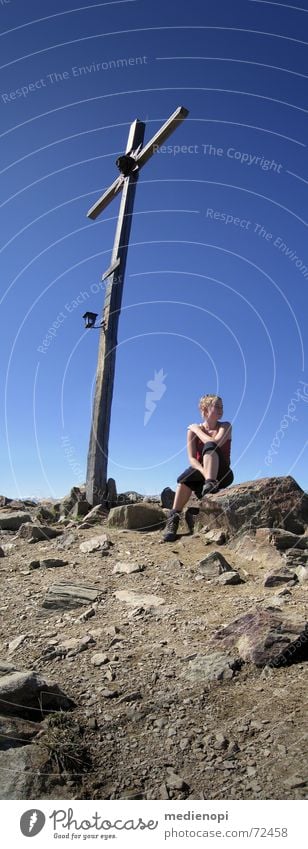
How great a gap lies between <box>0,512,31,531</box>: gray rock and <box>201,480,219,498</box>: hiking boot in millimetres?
3273

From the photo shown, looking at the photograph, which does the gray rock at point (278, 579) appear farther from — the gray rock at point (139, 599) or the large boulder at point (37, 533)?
the large boulder at point (37, 533)

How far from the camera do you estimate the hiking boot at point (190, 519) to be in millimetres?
7101

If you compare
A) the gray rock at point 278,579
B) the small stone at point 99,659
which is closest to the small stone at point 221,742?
the small stone at point 99,659

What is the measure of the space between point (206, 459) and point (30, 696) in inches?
177

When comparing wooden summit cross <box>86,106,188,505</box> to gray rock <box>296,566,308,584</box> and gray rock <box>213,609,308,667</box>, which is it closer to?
gray rock <box>296,566,308,584</box>

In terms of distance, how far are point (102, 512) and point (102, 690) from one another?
526 cm

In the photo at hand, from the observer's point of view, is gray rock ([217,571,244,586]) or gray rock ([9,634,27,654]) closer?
gray rock ([9,634,27,654])

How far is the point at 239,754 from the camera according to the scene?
2594 millimetres

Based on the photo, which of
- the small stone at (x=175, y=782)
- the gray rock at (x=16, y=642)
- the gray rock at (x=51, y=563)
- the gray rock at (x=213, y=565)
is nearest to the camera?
the small stone at (x=175, y=782)

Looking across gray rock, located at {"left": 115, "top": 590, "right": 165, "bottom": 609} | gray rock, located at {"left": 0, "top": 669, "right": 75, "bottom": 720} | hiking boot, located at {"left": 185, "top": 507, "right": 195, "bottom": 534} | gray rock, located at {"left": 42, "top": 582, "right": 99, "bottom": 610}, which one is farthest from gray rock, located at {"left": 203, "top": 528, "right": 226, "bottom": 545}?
gray rock, located at {"left": 0, "top": 669, "right": 75, "bottom": 720}

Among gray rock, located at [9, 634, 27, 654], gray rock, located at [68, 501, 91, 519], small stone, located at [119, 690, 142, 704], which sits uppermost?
gray rock, located at [68, 501, 91, 519]

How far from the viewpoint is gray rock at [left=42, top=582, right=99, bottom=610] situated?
4.90 meters
